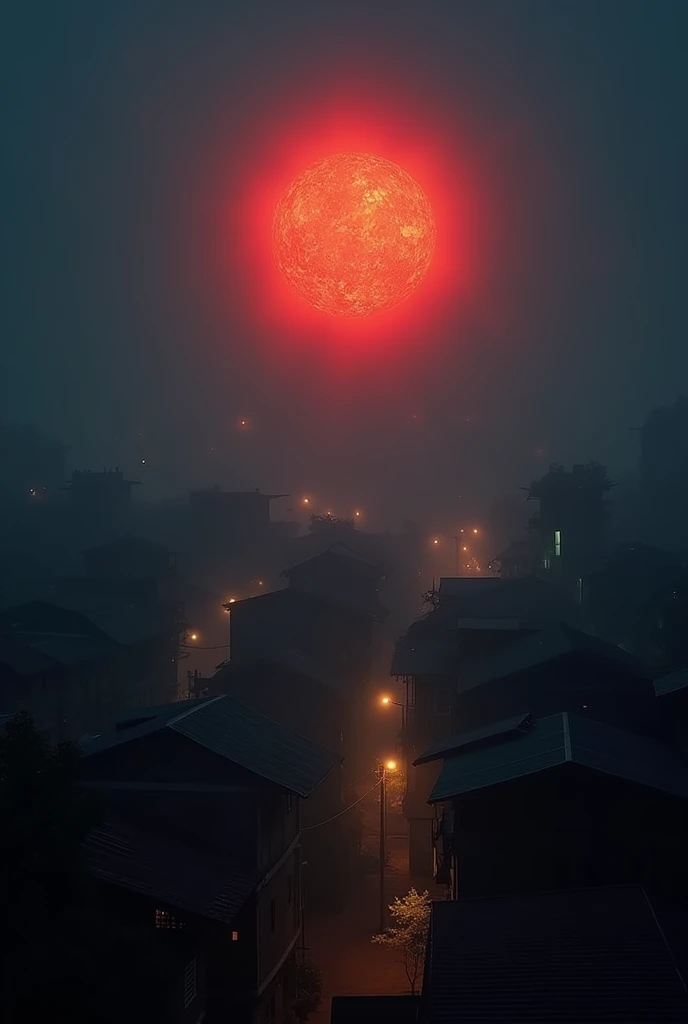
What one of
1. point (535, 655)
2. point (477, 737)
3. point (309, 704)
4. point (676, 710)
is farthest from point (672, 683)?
point (309, 704)

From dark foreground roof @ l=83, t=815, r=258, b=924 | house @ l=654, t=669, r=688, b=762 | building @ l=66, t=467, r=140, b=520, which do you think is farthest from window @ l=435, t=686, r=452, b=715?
building @ l=66, t=467, r=140, b=520

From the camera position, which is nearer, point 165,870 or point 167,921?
point 167,921

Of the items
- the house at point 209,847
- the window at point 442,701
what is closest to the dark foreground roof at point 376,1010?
the house at point 209,847

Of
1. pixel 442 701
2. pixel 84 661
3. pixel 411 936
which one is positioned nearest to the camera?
pixel 411 936

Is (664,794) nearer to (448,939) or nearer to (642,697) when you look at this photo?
(448,939)

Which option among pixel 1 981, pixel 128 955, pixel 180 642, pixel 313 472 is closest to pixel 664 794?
pixel 128 955

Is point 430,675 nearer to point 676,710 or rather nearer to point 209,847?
point 676,710
